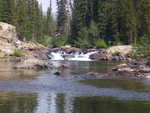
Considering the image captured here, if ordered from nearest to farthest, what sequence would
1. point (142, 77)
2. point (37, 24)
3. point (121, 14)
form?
point (142, 77), point (121, 14), point (37, 24)

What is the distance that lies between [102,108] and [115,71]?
84.9 ft

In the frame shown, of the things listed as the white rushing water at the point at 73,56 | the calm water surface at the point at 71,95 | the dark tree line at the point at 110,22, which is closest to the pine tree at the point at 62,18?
the dark tree line at the point at 110,22

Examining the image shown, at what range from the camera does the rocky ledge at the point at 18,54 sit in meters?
62.0

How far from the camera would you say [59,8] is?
154875 millimetres

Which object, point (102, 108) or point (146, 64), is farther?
point (146, 64)

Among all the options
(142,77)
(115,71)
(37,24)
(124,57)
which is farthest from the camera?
(37,24)

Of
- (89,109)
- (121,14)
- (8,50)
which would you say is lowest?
(89,109)

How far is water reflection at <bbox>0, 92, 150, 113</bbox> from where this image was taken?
95.9 feet

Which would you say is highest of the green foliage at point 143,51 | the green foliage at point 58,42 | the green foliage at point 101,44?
the green foliage at point 58,42

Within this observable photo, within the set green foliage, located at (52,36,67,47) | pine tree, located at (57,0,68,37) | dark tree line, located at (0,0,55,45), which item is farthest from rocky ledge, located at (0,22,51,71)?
pine tree, located at (57,0,68,37)

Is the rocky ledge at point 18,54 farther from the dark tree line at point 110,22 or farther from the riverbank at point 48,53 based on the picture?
the dark tree line at point 110,22

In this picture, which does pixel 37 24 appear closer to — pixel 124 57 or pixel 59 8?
pixel 59 8

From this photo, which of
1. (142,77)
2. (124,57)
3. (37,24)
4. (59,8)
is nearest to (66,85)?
(142,77)

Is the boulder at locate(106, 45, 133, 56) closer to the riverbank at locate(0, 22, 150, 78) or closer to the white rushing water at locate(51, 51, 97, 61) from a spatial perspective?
the riverbank at locate(0, 22, 150, 78)
